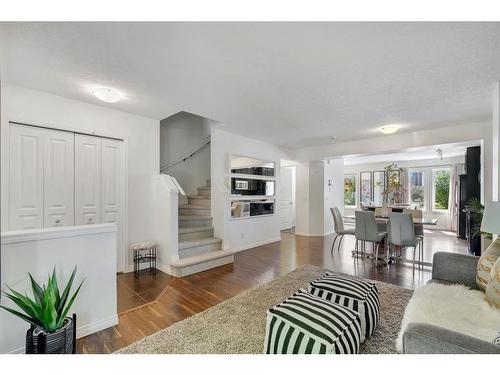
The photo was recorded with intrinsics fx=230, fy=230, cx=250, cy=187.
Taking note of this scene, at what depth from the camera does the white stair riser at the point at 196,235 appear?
13.1 feet

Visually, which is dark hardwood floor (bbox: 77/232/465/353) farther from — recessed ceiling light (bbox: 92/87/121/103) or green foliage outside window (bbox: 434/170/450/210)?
green foliage outside window (bbox: 434/170/450/210)

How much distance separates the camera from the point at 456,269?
2051mm

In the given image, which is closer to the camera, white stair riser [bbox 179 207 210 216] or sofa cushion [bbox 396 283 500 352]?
sofa cushion [bbox 396 283 500 352]

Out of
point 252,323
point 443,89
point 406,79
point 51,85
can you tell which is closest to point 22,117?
point 51,85

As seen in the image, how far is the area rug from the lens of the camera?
174cm

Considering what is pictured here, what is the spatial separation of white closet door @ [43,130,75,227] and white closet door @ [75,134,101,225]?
0.19 ft

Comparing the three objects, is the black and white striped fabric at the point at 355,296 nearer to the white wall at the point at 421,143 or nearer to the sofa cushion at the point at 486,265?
the sofa cushion at the point at 486,265

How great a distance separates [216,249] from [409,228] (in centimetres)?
327

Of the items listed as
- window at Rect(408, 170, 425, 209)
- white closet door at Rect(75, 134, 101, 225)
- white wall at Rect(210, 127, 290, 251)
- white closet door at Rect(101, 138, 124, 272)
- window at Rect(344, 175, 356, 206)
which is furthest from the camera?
window at Rect(344, 175, 356, 206)

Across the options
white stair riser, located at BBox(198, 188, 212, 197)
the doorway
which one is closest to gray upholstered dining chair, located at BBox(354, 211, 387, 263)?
white stair riser, located at BBox(198, 188, 212, 197)

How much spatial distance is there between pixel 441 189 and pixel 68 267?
10.00 meters

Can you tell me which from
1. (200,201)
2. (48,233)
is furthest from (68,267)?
(200,201)

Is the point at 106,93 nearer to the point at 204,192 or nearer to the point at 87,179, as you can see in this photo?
the point at 87,179

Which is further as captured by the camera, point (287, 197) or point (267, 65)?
point (287, 197)
